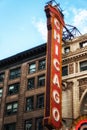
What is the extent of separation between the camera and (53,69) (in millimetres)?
31984

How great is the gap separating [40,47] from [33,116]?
10.1m

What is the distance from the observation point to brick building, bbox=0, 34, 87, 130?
35.7m

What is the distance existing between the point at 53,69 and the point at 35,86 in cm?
1078

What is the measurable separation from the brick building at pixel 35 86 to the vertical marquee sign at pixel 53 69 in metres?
4.13

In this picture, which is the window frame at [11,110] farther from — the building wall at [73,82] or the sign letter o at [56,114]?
the sign letter o at [56,114]

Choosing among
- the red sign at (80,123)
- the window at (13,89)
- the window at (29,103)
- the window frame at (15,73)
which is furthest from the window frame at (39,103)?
the red sign at (80,123)

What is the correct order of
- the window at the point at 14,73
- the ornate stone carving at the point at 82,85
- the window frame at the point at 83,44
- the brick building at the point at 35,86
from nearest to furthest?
the ornate stone carving at the point at 82,85 < the brick building at the point at 35,86 < the window frame at the point at 83,44 < the window at the point at 14,73

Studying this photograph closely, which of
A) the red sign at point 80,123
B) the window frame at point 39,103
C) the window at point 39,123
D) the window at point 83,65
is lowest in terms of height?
the red sign at point 80,123

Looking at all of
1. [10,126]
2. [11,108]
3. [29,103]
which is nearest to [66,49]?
[29,103]

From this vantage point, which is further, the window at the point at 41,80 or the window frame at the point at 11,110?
the window frame at the point at 11,110

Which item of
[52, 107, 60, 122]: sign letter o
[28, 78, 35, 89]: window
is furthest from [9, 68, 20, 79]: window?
[52, 107, 60, 122]: sign letter o

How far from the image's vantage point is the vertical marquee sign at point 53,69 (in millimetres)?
29719

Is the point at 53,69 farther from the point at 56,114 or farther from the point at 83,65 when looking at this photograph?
the point at 83,65

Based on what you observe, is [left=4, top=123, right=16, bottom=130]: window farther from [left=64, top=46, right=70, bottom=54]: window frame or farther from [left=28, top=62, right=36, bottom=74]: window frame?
[left=64, top=46, right=70, bottom=54]: window frame
